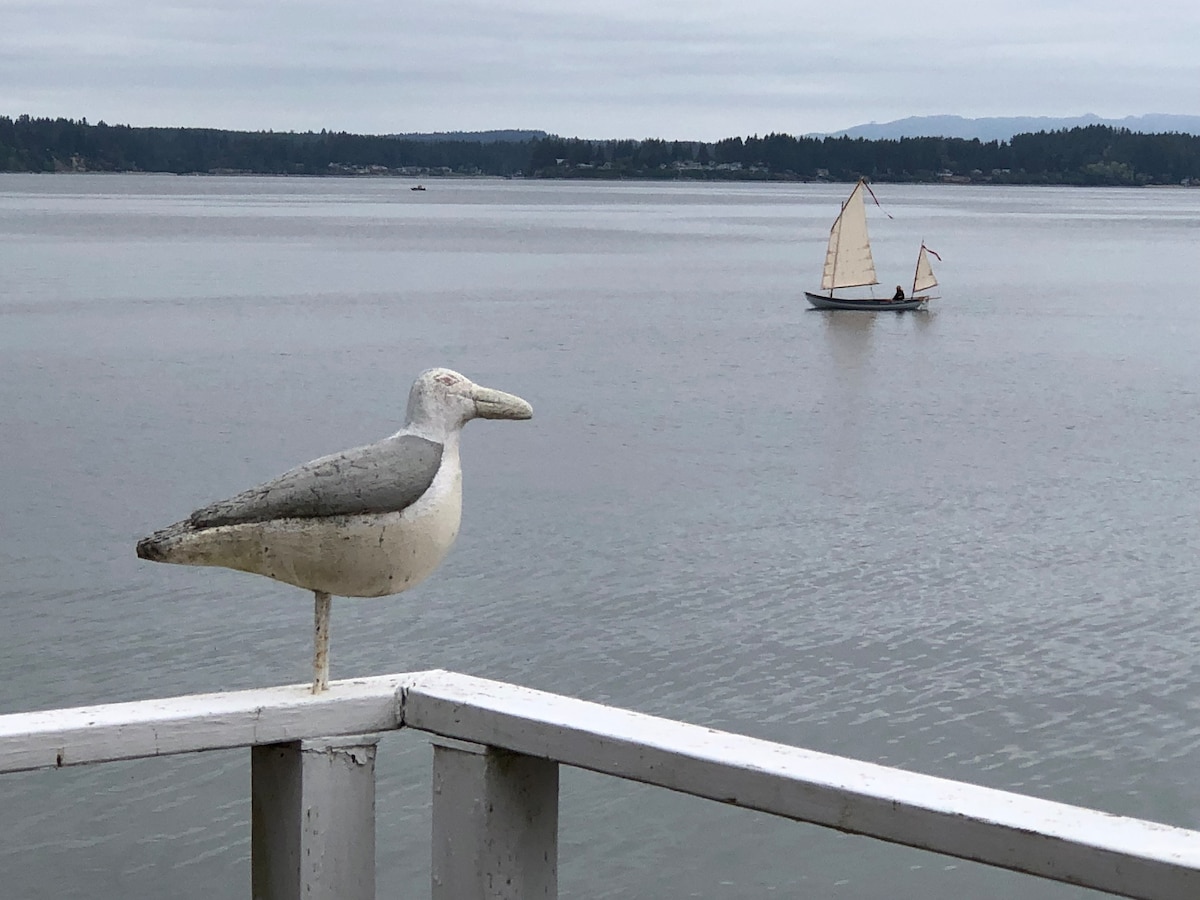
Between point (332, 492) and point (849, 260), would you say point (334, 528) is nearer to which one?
point (332, 492)

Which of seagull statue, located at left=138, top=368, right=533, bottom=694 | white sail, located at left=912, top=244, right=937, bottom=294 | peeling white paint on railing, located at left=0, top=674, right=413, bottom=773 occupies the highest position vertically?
seagull statue, located at left=138, top=368, right=533, bottom=694

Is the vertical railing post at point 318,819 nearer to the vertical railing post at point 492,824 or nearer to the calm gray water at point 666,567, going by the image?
the vertical railing post at point 492,824

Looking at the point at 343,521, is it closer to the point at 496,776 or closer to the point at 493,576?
Result: the point at 496,776

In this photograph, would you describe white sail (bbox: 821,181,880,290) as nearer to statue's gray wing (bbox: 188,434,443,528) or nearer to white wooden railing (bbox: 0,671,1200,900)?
statue's gray wing (bbox: 188,434,443,528)

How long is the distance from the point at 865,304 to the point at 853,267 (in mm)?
2929

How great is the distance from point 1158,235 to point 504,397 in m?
123

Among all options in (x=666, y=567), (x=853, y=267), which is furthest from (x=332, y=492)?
(x=853, y=267)

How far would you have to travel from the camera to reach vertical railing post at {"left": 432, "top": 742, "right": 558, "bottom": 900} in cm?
245

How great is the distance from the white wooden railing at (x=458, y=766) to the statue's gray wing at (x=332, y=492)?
266mm

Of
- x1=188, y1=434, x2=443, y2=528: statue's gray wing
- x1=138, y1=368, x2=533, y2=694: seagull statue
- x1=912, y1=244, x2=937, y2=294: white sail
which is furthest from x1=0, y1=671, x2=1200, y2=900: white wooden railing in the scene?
x1=912, y1=244, x2=937, y2=294: white sail

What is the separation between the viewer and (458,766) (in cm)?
247

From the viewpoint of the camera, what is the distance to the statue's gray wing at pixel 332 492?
8.38 ft

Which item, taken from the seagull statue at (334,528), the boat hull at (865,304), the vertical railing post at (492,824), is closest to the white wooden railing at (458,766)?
the vertical railing post at (492,824)

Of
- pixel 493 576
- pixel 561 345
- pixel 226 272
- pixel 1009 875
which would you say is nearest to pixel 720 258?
pixel 226 272
